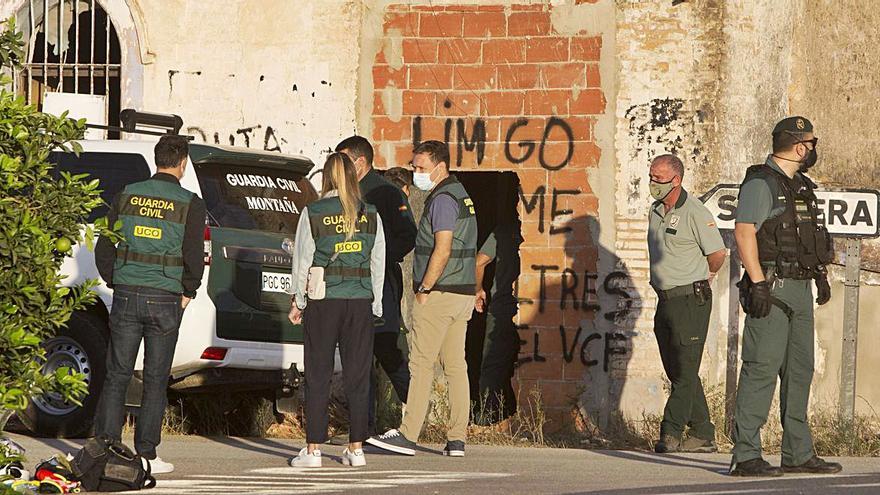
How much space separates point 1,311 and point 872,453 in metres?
7.15

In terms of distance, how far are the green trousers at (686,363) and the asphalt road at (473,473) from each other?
0.43m

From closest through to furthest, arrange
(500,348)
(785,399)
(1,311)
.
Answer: (1,311), (785,399), (500,348)

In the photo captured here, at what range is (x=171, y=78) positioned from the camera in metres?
14.9

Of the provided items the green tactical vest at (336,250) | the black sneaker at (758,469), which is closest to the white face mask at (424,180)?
the green tactical vest at (336,250)

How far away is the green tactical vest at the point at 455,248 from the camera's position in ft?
34.2

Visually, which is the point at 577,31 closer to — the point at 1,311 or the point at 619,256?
the point at 619,256

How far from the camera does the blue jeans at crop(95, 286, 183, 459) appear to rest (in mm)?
8922

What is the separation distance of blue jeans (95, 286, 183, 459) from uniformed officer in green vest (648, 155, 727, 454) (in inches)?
155

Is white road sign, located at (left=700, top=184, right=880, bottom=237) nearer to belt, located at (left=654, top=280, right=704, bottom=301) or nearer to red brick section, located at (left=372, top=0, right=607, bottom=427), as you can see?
belt, located at (left=654, top=280, right=704, bottom=301)

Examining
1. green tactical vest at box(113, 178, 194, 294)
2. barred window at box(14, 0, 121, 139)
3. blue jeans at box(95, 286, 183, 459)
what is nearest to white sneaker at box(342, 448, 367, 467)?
blue jeans at box(95, 286, 183, 459)

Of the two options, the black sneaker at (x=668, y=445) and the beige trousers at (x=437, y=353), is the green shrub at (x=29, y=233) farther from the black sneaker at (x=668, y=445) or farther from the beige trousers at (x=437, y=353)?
the black sneaker at (x=668, y=445)

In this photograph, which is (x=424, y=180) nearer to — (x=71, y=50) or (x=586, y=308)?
(x=586, y=308)

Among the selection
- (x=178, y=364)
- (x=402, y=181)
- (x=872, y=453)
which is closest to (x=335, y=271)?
(x=178, y=364)

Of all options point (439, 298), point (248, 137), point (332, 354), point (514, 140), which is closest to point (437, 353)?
point (439, 298)
